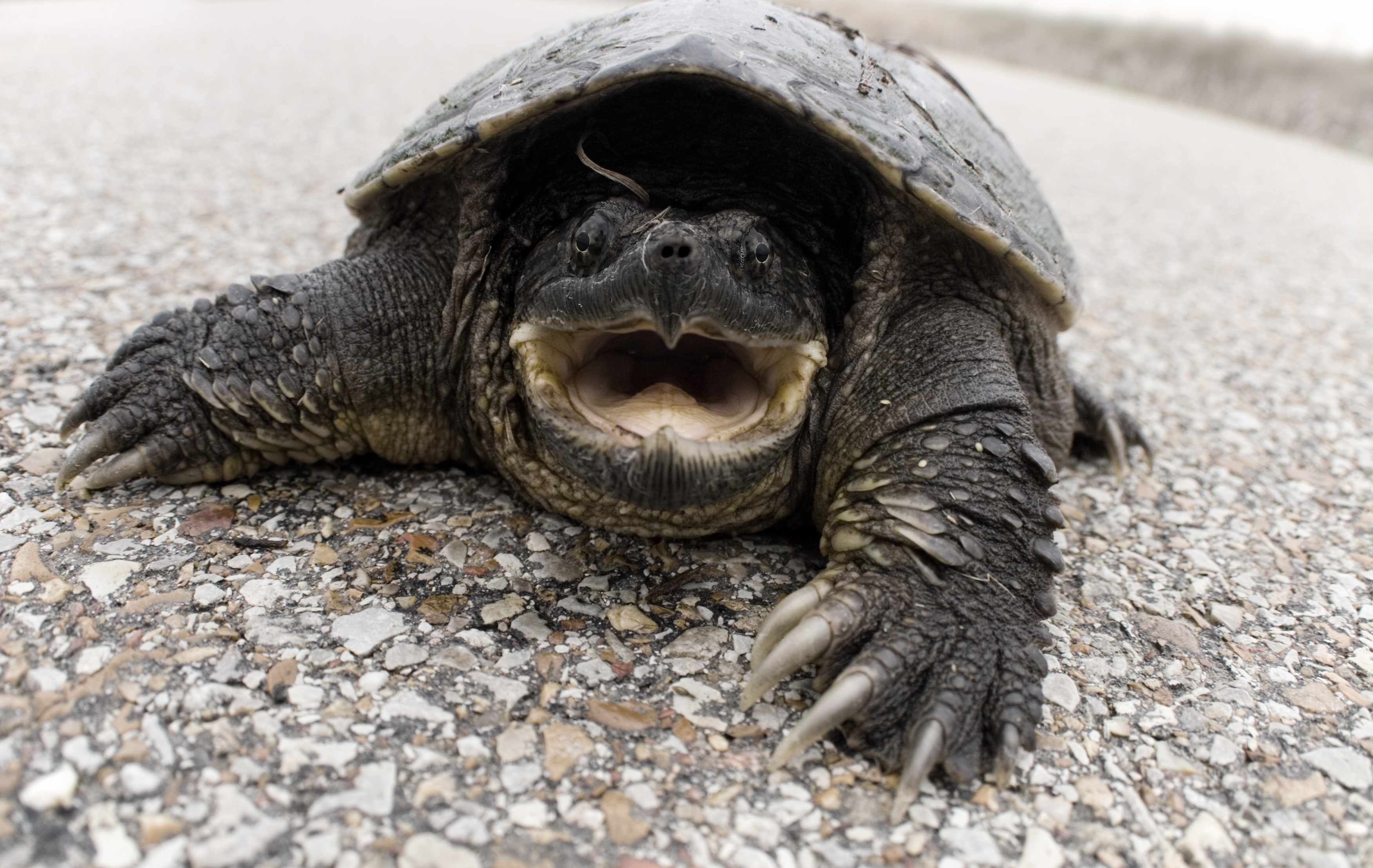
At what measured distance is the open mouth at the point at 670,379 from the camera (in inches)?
78.5

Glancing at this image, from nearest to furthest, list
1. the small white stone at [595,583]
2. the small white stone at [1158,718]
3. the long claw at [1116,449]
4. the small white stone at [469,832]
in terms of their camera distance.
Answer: the small white stone at [469,832]
the small white stone at [1158,718]
the small white stone at [595,583]
the long claw at [1116,449]

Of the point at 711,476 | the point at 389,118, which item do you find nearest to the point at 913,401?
the point at 711,476

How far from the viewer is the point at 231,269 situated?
3994mm

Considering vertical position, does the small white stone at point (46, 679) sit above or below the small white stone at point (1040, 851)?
above

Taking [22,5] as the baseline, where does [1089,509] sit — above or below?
below

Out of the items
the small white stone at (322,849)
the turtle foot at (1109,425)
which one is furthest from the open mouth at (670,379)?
the turtle foot at (1109,425)

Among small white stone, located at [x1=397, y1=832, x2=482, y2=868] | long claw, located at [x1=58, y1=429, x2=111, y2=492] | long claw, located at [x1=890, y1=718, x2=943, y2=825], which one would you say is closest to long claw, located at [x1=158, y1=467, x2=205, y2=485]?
long claw, located at [x1=58, y1=429, x2=111, y2=492]

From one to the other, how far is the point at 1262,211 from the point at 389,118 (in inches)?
288

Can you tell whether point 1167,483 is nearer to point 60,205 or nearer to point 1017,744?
point 1017,744

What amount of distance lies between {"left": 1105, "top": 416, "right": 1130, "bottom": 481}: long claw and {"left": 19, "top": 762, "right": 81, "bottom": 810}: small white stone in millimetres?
2830

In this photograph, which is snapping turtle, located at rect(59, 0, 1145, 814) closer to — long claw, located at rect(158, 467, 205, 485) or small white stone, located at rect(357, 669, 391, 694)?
long claw, located at rect(158, 467, 205, 485)

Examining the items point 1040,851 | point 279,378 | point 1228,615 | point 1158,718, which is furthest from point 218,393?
point 1228,615

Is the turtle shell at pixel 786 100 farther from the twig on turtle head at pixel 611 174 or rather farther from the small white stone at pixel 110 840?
the small white stone at pixel 110 840

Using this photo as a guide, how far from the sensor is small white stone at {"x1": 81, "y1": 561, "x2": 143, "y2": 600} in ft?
6.26
